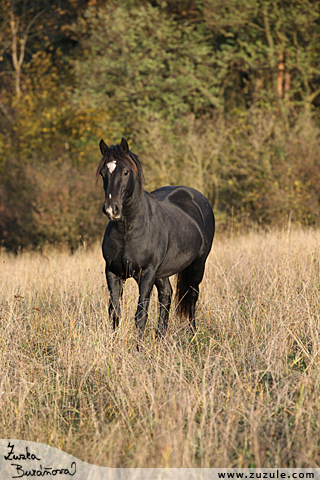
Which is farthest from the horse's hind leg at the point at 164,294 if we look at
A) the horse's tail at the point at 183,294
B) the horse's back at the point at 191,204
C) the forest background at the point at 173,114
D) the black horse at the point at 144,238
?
the forest background at the point at 173,114

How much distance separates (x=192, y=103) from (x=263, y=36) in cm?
348

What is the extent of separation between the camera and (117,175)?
141 inches

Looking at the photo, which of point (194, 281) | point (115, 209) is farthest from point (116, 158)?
point (194, 281)

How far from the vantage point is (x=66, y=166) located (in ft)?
46.0

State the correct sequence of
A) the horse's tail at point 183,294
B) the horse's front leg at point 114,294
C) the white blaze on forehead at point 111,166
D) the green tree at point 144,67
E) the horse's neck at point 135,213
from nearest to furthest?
1. the white blaze on forehead at point 111,166
2. the horse's neck at point 135,213
3. the horse's front leg at point 114,294
4. the horse's tail at point 183,294
5. the green tree at point 144,67

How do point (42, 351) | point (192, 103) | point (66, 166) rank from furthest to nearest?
point (192, 103)
point (66, 166)
point (42, 351)

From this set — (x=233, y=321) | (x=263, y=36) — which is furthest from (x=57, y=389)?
(x=263, y=36)

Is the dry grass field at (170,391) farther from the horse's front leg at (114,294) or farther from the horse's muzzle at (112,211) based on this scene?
the horse's muzzle at (112,211)

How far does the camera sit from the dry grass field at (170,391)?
2486 mm

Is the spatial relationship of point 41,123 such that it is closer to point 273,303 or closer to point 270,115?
point 270,115

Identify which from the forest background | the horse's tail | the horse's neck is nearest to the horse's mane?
the horse's neck

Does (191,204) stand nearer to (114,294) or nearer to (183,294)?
(183,294)

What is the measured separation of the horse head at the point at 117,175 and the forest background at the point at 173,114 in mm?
8745

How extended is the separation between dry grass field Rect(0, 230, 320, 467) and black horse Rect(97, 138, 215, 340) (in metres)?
0.25
